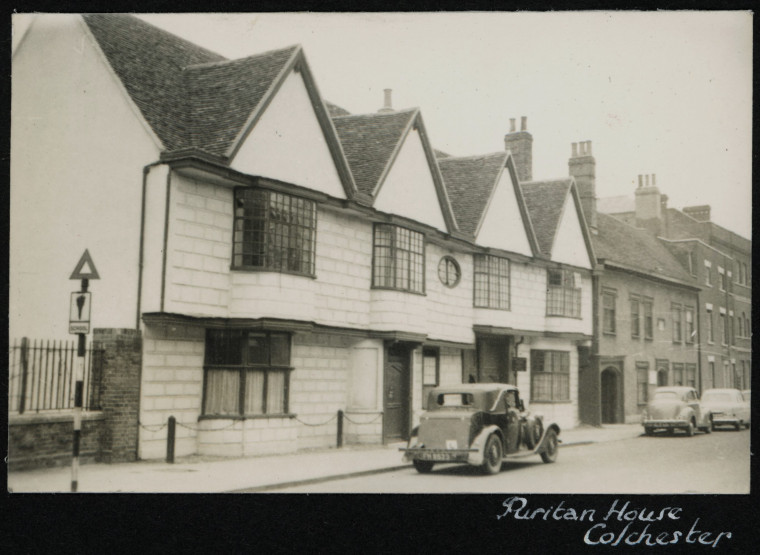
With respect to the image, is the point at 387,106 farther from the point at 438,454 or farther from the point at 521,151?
the point at 438,454

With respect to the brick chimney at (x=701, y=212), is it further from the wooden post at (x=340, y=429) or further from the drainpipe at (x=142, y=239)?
the drainpipe at (x=142, y=239)

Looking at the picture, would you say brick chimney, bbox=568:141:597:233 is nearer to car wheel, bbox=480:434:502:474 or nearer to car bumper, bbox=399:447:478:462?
car wheel, bbox=480:434:502:474

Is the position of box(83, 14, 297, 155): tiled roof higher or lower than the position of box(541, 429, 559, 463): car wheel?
higher

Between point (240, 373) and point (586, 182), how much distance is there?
759 inches

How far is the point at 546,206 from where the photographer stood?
29.4 m

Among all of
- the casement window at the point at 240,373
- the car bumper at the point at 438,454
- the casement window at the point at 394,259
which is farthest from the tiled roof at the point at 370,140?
the car bumper at the point at 438,454

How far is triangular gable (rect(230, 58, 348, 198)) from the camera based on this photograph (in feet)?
56.2

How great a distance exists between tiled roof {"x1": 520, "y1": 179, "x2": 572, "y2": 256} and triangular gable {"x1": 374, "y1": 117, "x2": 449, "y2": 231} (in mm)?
6516

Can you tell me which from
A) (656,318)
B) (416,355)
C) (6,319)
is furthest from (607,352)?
(6,319)

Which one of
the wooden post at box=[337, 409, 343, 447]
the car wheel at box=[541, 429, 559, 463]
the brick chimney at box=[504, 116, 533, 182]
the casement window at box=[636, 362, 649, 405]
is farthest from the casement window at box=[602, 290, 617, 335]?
the wooden post at box=[337, 409, 343, 447]

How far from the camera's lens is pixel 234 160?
1672 centimetres

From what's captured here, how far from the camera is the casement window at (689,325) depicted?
1153 inches

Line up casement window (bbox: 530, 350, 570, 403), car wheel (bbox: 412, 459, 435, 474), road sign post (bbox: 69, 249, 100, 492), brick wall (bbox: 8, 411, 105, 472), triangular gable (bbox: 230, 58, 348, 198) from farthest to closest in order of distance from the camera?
casement window (bbox: 530, 350, 570, 403), triangular gable (bbox: 230, 58, 348, 198), car wheel (bbox: 412, 459, 435, 474), brick wall (bbox: 8, 411, 105, 472), road sign post (bbox: 69, 249, 100, 492)
